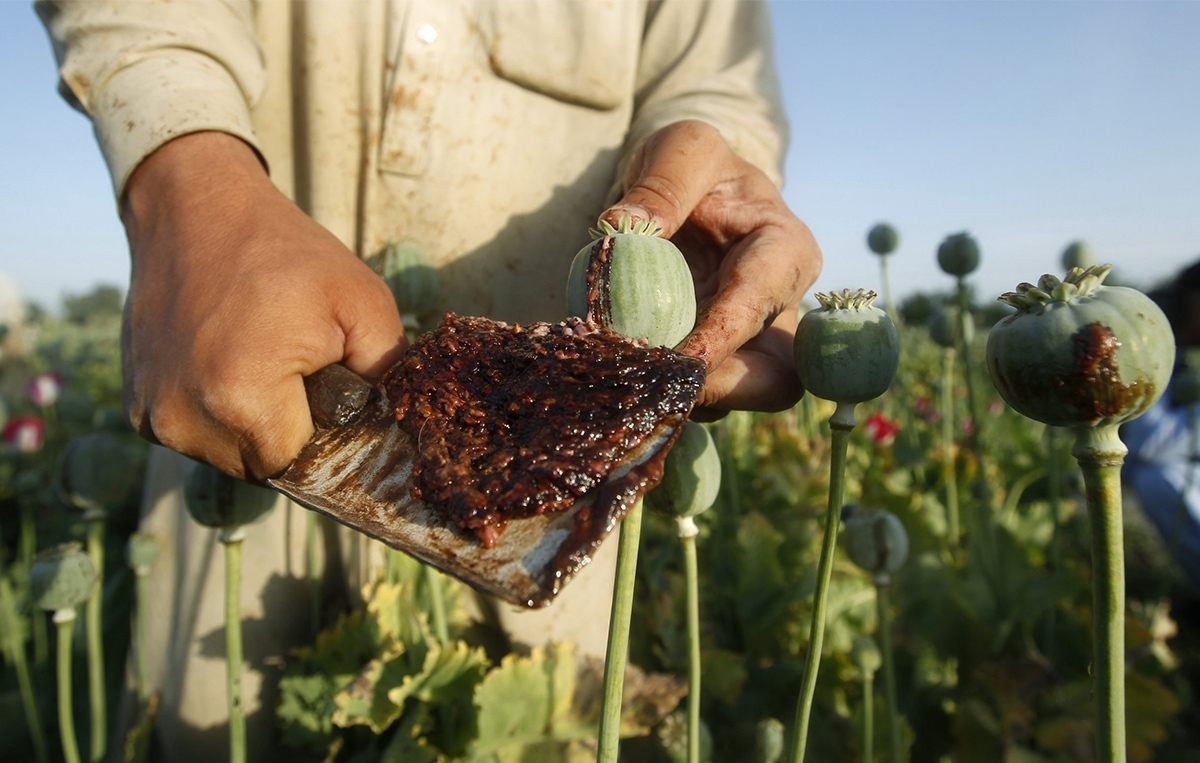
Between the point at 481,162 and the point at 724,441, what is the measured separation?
143 centimetres

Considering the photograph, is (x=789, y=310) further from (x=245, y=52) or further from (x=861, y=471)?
(x=861, y=471)

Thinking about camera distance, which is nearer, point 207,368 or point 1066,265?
point 207,368

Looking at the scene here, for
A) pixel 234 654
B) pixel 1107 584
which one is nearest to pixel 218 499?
pixel 234 654

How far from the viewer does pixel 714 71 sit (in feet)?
7.20

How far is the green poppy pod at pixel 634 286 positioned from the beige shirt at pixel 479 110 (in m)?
0.86

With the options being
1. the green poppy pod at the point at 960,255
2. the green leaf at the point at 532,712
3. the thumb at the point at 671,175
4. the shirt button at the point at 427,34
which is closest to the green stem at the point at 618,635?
the thumb at the point at 671,175

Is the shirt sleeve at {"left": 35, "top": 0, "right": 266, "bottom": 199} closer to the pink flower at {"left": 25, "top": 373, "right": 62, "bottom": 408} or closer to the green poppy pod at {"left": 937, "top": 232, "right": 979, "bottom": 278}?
the green poppy pod at {"left": 937, "top": 232, "right": 979, "bottom": 278}

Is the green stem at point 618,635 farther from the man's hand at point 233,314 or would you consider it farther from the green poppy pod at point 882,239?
the green poppy pod at point 882,239

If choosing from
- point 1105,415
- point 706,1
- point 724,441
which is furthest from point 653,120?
point 1105,415

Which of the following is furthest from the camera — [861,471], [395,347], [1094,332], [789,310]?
[861,471]

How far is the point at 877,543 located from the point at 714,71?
1403mm

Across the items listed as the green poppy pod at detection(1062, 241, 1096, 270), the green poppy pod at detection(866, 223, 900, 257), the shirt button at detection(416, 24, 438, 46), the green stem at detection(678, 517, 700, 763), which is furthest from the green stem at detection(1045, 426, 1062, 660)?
the shirt button at detection(416, 24, 438, 46)

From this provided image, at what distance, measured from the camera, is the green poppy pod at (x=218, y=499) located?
1514 mm

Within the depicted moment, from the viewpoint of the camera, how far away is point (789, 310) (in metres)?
1.54
